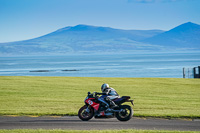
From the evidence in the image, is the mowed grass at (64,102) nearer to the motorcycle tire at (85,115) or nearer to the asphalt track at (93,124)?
the asphalt track at (93,124)

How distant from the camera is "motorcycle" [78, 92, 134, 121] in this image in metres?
13.1

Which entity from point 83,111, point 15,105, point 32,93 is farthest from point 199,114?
point 32,93

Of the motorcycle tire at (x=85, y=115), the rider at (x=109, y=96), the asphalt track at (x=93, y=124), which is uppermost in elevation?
the rider at (x=109, y=96)

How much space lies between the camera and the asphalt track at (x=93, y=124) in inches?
478

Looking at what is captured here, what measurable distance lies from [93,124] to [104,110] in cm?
75

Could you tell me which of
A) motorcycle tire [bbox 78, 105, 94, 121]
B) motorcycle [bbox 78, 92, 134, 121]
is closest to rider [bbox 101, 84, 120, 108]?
motorcycle [bbox 78, 92, 134, 121]

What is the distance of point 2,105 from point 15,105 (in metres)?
0.67

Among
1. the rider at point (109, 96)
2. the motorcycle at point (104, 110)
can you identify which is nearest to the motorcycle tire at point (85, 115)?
the motorcycle at point (104, 110)

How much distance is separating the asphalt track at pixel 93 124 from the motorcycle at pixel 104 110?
22cm

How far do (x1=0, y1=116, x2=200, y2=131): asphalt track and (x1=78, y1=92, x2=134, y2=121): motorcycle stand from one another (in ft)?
0.73

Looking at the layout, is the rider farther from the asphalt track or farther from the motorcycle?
the asphalt track

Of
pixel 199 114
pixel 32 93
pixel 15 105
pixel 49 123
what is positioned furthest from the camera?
pixel 32 93

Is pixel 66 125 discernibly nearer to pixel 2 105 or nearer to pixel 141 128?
pixel 141 128

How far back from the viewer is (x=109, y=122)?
43.6 ft
